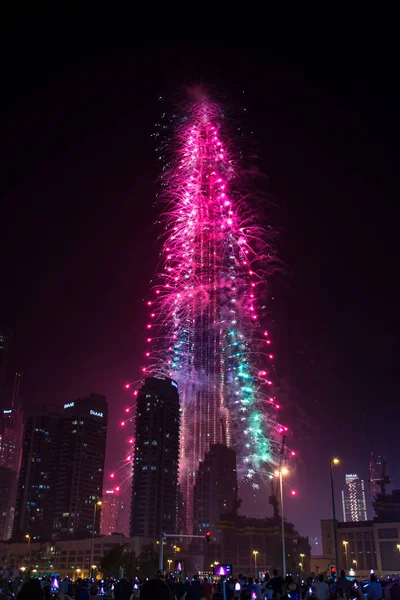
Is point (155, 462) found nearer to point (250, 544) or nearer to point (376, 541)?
point (250, 544)

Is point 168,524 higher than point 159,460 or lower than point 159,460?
lower

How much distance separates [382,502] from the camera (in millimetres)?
133875

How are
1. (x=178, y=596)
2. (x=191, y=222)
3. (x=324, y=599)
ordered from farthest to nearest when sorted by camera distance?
(x=191, y=222) < (x=178, y=596) < (x=324, y=599)

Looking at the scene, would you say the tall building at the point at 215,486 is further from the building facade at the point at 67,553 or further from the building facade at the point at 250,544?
the building facade at the point at 67,553

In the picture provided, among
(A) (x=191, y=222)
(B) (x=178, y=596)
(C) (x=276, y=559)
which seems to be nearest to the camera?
(B) (x=178, y=596)

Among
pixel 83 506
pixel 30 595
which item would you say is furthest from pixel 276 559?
pixel 30 595

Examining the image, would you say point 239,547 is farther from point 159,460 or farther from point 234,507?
point 159,460

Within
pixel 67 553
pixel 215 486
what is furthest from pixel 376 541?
pixel 67 553

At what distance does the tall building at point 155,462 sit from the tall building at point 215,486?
31.8 ft

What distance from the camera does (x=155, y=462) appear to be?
171625 millimetres

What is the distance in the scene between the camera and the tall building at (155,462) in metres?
166

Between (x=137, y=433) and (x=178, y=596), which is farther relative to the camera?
(x=137, y=433)

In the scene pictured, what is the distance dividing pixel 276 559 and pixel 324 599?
148m

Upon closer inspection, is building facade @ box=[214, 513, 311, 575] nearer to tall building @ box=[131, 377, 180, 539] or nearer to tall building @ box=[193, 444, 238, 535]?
tall building @ box=[193, 444, 238, 535]
